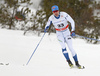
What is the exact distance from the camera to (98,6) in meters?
19.0

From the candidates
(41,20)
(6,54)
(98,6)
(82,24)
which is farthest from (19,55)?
(98,6)

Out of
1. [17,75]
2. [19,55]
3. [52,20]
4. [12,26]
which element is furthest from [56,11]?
[12,26]

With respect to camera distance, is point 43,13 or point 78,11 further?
point 78,11

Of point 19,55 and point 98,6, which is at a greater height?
point 98,6

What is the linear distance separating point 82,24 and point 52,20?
499 inches

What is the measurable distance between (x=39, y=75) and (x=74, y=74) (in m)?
0.87

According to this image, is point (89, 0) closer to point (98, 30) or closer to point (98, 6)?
point (98, 6)

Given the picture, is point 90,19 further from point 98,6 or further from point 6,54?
point 6,54

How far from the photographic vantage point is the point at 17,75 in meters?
3.36

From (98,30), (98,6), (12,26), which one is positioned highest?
(98,6)

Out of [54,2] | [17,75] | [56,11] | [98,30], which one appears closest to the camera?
[17,75]

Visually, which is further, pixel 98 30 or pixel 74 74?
pixel 98 30

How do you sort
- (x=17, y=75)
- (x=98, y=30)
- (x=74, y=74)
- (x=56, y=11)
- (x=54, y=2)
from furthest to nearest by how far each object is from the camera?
(x=98, y=30), (x=54, y=2), (x=56, y=11), (x=74, y=74), (x=17, y=75)

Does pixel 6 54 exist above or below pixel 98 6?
below
